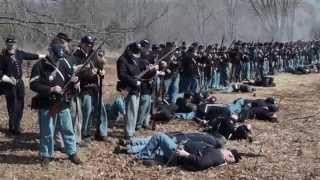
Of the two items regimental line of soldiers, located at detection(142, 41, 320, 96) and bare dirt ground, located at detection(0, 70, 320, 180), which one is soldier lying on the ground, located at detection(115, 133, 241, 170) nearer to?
bare dirt ground, located at detection(0, 70, 320, 180)

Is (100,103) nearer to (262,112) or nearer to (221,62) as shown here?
(262,112)

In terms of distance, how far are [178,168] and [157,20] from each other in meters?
3.25

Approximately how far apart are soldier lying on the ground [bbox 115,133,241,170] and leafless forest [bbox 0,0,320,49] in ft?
5.95

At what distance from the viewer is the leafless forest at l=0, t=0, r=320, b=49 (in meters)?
8.52

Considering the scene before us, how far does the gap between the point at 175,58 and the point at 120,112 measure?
428 cm

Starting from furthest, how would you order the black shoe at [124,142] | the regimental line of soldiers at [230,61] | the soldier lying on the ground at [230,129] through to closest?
the regimental line of soldiers at [230,61] → the soldier lying on the ground at [230,129] → the black shoe at [124,142]

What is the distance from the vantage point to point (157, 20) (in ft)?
35.6

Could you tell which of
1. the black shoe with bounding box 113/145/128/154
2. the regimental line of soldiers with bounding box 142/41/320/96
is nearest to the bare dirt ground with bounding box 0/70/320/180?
→ the black shoe with bounding box 113/145/128/154

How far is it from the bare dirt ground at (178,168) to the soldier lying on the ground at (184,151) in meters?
0.14

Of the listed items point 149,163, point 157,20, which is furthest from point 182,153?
point 157,20

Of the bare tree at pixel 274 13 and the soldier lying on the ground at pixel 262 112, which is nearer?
the soldier lying on the ground at pixel 262 112

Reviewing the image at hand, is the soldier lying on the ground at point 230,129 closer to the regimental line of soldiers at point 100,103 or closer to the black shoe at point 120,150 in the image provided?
the regimental line of soldiers at point 100,103

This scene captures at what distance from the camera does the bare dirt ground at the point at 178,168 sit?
27.9ft

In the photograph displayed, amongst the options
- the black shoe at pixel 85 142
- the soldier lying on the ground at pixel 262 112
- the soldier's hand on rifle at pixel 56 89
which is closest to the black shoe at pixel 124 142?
the black shoe at pixel 85 142
